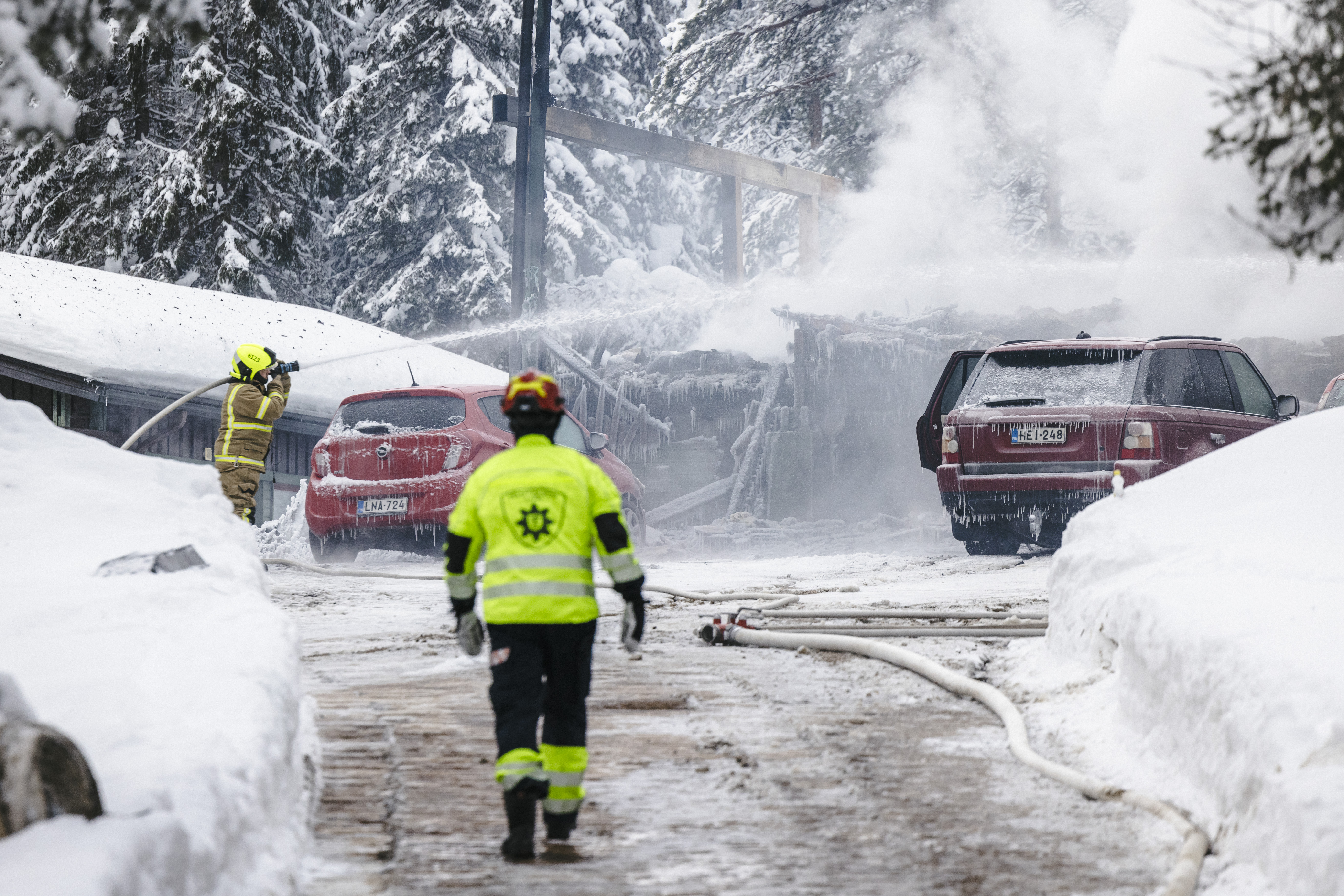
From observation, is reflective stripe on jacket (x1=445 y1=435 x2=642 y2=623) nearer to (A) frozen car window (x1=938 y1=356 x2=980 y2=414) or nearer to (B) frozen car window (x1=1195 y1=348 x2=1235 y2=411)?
(A) frozen car window (x1=938 y1=356 x2=980 y2=414)

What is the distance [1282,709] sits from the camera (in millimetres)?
3812

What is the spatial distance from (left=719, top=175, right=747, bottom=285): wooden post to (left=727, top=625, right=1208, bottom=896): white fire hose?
12993 mm

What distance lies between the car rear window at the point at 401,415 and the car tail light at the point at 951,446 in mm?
3942

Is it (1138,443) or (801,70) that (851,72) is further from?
(1138,443)

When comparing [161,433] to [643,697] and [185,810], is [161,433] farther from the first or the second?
[185,810]

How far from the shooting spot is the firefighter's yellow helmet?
1031 centimetres

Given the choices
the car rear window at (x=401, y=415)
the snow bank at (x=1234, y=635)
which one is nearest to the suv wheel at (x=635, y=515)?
the car rear window at (x=401, y=415)

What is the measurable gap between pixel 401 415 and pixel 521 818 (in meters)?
8.40

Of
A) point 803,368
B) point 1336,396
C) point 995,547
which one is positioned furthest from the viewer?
point 803,368

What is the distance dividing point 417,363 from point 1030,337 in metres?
8.24

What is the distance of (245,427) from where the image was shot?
1035 centimetres

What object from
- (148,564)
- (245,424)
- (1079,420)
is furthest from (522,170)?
(148,564)

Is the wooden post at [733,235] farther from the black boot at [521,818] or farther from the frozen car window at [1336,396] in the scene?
the black boot at [521,818]

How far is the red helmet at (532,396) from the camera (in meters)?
4.10
